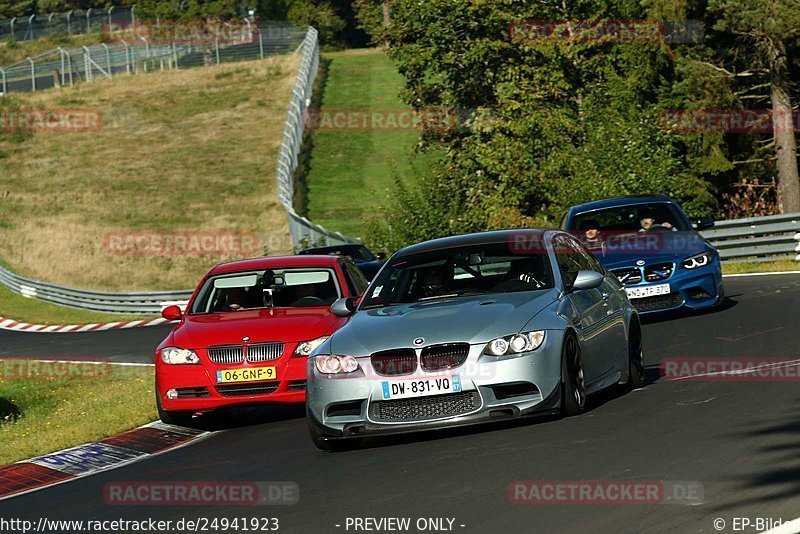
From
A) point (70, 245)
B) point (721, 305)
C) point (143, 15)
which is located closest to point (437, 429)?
point (721, 305)

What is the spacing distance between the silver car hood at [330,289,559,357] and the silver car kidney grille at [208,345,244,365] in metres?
2.29

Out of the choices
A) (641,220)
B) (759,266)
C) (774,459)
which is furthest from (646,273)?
(774,459)

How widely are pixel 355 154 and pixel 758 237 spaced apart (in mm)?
39133

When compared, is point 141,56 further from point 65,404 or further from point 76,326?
point 65,404

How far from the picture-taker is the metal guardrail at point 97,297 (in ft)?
122

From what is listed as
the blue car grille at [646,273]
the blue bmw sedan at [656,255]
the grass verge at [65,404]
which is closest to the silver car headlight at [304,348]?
the grass verge at [65,404]

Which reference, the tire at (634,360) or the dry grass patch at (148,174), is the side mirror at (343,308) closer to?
the tire at (634,360)

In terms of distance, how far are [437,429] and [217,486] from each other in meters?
1.65

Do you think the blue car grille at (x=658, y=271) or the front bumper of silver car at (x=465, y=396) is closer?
the front bumper of silver car at (x=465, y=396)

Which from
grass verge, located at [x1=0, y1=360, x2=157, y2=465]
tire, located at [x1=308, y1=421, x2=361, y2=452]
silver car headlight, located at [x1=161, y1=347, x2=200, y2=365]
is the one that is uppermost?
tire, located at [x1=308, y1=421, x2=361, y2=452]

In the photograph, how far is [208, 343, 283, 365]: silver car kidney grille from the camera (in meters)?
12.6

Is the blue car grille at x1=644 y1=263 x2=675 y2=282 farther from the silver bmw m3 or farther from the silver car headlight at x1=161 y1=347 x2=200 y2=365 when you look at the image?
the silver car headlight at x1=161 y1=347 x2=200 y2=365

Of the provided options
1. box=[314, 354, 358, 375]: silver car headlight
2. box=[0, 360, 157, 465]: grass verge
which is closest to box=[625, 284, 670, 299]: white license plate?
box=[0, 360, 157, 465]: grass verge

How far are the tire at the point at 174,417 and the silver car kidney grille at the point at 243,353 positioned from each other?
0.66 m
